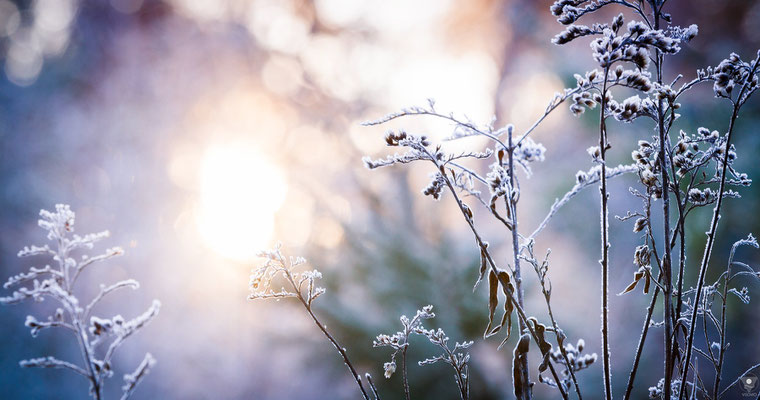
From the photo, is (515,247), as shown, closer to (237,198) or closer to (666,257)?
(666,257)

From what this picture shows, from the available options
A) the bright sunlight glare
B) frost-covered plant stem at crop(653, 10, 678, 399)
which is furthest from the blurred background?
frost-covered plant stem at crop(653, 10, 678, 399)

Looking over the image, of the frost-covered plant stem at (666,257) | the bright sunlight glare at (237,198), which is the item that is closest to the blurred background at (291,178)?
the bright sunlight glare at (237,198)

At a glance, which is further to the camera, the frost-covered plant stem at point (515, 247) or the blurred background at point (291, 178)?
the blurred background at point (291, 178)

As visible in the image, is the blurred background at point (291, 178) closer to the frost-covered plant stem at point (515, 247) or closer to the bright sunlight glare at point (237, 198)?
the bright sunlight glare at point (237, 198)

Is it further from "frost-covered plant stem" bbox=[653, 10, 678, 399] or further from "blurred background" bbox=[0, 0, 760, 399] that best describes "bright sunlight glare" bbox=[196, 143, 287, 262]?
"frost-covered plant stem" bbox=[653, 10, 678, 399]

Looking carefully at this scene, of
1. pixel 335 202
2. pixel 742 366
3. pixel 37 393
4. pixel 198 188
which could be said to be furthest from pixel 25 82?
pixel 742 366

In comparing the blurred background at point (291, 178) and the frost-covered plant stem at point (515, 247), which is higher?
the blurred background at point (291, 178)

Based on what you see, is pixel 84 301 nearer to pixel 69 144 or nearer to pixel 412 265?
pixel 69 144
